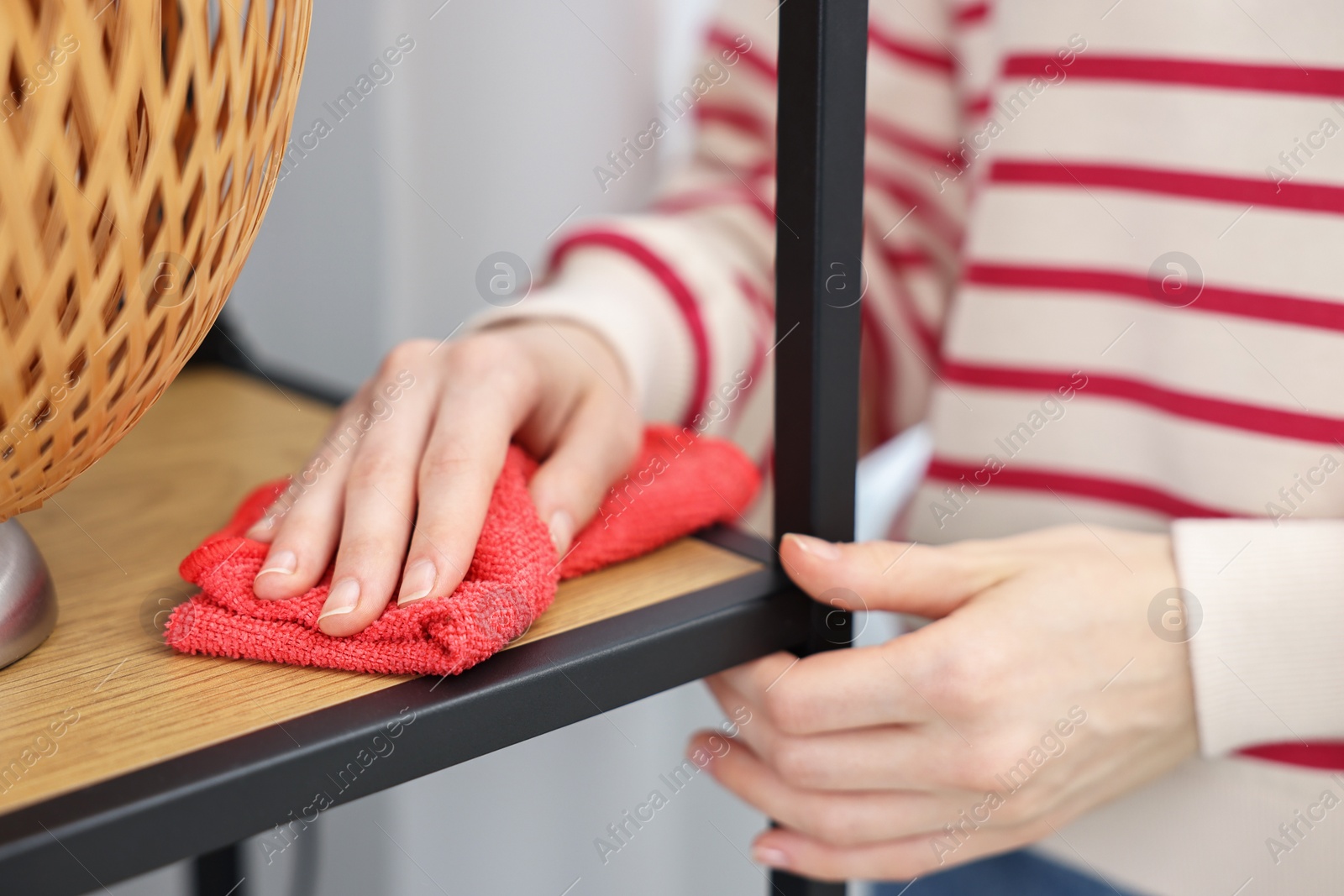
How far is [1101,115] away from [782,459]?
11.3 inches

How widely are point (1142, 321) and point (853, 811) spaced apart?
27 cm

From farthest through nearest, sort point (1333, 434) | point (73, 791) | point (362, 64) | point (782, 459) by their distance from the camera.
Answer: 1. point (362, 64)
2. point (1333, 434)
3. point (782, 459)
4. point (73, 791)

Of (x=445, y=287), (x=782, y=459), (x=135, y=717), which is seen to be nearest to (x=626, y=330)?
(x=782, y=459)

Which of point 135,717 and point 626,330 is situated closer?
point 135,717

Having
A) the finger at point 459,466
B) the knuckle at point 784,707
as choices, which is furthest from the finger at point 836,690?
the finger at point 459,466

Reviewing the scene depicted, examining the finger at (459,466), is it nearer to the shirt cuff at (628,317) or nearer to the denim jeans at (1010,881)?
the shirt cuff at (628,317)

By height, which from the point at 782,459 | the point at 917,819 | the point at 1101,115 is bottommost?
the point at 917,819

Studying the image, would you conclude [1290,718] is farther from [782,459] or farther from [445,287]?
[445,287]

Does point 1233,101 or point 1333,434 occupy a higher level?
point 1233,101

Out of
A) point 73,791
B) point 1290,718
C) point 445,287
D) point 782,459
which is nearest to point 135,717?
point 73,791

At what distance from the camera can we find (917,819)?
39cm

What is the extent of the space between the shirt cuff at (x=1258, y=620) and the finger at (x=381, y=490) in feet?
0.93

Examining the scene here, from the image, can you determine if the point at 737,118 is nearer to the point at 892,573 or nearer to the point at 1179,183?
the point at 1179,183

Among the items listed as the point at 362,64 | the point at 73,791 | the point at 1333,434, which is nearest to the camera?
the point at 73,791
